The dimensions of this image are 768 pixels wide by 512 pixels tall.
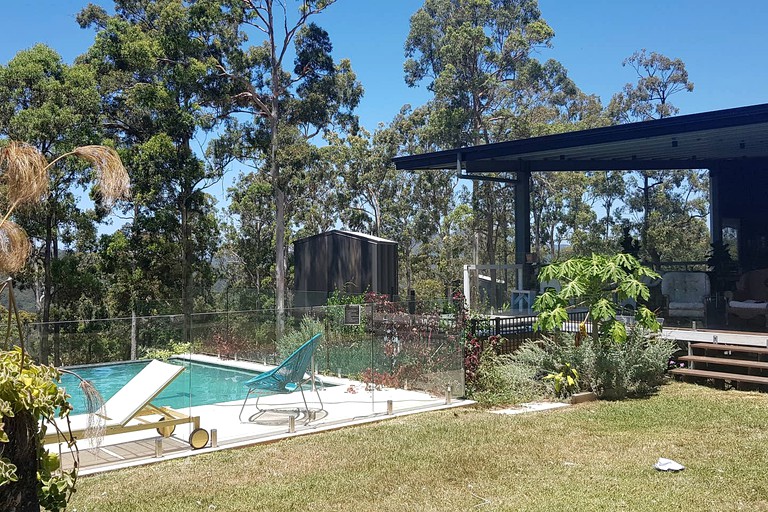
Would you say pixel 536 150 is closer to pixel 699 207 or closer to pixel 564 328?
pixel 564 328

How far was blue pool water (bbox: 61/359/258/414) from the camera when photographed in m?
7.51

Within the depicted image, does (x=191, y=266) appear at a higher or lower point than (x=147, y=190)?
lower

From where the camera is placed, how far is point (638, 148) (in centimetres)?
1424

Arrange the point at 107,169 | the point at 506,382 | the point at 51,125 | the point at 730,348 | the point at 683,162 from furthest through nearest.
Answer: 1. the point at 683,162
2. the point at 51,125
3. the point at 730,348
4. the point at 506,382
5. the point at 107,169

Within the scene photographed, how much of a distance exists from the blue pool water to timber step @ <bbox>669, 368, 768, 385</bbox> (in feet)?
20.1

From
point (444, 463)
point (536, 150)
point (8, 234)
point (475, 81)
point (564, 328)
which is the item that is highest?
point (475, 81)

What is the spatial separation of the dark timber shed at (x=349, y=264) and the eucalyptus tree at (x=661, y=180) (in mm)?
14410

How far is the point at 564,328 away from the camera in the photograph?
11.1 meters

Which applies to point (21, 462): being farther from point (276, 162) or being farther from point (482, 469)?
point (276, 162)

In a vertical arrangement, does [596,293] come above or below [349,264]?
below

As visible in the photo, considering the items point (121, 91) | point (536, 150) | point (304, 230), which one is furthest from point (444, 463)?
point (304, 230)

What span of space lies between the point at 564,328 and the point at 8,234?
28.9 ft

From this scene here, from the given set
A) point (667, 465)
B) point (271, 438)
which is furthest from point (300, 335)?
point (667, 465)

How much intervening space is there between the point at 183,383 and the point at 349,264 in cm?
984
